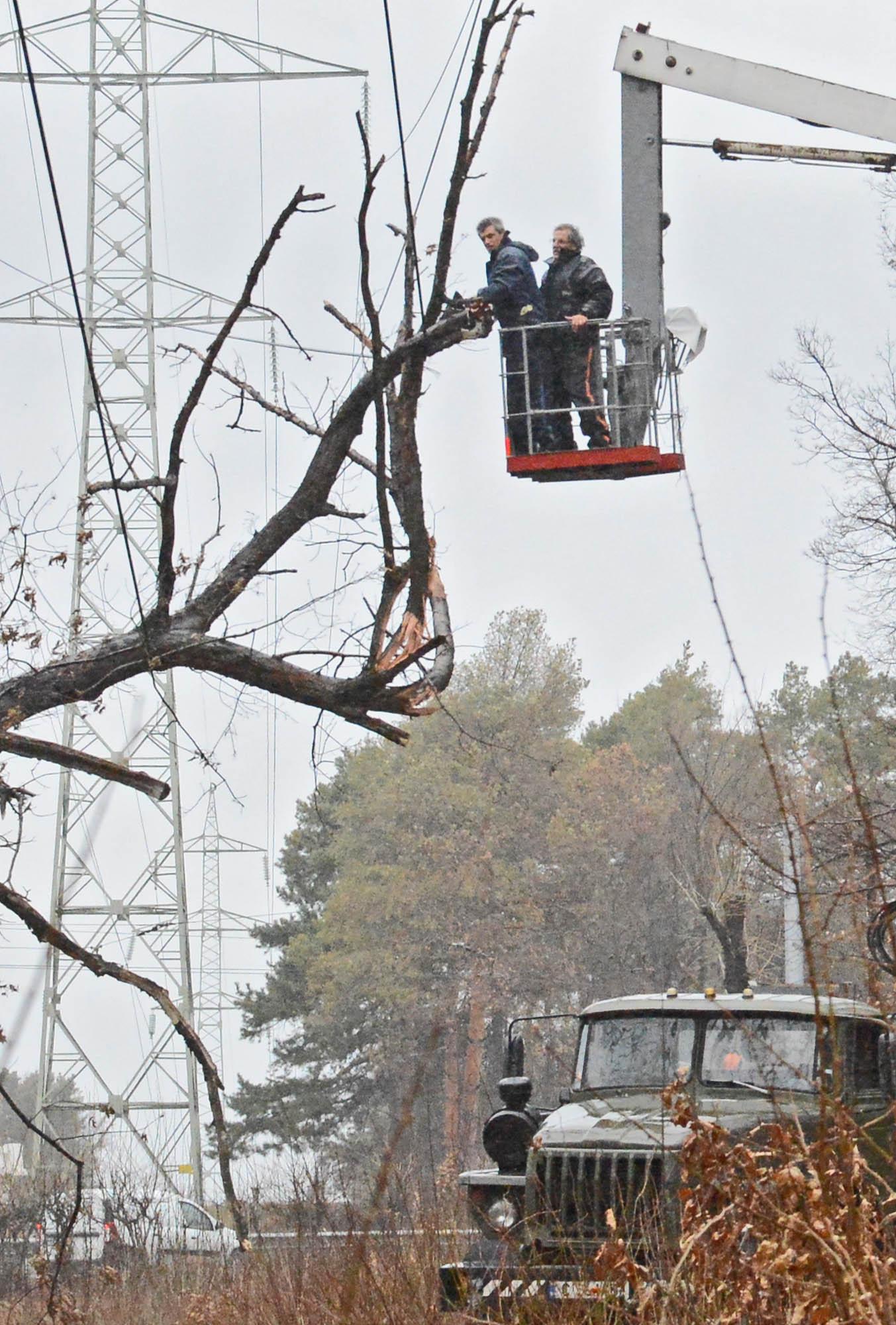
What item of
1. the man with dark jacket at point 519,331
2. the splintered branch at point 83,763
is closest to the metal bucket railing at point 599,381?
the man with dark jacket at point 519,331

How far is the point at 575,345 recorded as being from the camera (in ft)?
33.5

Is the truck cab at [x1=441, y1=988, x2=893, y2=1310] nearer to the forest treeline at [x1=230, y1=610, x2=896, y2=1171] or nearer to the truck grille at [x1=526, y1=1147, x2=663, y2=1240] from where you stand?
the truck grille at [x1=526, y1=1147, x2=663, y2=1240]

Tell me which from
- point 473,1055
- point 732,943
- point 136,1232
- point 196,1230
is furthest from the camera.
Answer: point 473,1055

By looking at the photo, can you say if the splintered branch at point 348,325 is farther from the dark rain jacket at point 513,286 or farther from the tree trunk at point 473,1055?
the tree trunk at point 473,1055

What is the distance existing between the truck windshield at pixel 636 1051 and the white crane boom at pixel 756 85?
4982 mm

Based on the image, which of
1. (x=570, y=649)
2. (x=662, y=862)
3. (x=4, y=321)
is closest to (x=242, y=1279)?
(x=4, y=321)

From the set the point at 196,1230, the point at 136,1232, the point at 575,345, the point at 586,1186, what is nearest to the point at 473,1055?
the point at 196,1230

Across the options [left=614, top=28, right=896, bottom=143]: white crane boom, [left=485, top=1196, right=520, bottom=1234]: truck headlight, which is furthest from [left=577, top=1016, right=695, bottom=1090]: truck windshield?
[left=614, top=28, right=896, bottom=143]: white crane boom

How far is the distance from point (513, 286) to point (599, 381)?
29.7 inches

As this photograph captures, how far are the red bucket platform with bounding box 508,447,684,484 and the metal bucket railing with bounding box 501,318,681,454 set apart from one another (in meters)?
0.13

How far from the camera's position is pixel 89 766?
9008 mm

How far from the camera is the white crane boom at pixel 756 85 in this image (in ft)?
33.0

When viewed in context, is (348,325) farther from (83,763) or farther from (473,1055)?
(473,1055)

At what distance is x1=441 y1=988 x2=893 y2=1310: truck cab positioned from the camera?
8.30m
